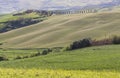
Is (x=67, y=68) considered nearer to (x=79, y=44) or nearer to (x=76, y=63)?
(x=76, y=63)

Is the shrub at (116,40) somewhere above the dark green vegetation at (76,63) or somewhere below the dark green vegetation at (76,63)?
below

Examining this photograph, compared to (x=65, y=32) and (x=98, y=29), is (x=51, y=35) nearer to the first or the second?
(x=65, y=32)

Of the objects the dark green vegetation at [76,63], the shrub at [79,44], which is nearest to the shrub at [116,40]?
the shrub at [79,44]

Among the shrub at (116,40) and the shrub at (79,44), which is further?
the shrub at (116,40)

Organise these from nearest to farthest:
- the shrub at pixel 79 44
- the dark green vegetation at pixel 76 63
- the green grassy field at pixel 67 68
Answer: the green grassy field at pixel 67 68
the dark green vegetation at pixel 76 63
the shrub at pixel 79 44

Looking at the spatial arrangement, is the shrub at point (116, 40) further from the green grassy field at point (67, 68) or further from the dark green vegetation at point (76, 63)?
the green grassy field at point (67, 68)

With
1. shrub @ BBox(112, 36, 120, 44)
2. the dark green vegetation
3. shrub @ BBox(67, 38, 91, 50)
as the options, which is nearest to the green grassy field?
the dark green vegetation

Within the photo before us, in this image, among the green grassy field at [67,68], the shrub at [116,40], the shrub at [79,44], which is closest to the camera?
the green grassy field at [67,68]

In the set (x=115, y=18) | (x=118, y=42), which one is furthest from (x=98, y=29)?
(x=118, y=42)

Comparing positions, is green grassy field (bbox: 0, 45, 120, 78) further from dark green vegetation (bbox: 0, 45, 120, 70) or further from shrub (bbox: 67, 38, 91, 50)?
shrub (bbox: 67, 38, 91, 50)

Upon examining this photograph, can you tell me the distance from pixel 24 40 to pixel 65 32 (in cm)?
1595

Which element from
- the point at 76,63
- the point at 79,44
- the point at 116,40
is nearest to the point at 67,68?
the point at 76,63

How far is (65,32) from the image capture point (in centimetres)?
13850

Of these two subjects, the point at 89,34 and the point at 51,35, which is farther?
the point at 51,35
